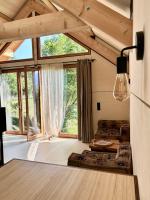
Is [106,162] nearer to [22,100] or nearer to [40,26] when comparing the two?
[40,26]

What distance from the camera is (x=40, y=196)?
96 centimetres

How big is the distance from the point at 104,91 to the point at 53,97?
4.71ft

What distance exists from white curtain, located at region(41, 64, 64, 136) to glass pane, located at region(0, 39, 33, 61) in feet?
2.73

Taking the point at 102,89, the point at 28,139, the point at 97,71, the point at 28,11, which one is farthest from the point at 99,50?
the point at 28,139

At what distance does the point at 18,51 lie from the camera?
19.1ft

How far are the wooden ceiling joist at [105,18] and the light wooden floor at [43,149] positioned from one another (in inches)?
105

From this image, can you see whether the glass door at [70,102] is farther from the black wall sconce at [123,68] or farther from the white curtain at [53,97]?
the black wall sconce at [123,68]

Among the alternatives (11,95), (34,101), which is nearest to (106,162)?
(34,101)

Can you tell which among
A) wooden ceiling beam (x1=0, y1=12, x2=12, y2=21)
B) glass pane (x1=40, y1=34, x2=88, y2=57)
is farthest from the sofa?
wooden ceiling beam (x1=0, y1=12, x2=12, y2=21)

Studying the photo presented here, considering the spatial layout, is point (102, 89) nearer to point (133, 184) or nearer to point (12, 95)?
point (12, 95)

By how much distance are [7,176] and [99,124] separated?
12.4ft

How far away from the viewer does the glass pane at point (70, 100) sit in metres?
5.34

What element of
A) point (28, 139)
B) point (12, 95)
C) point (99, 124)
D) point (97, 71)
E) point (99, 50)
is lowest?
point (28, 139)

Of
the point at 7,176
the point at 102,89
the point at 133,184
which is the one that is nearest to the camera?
the point at 133,184
